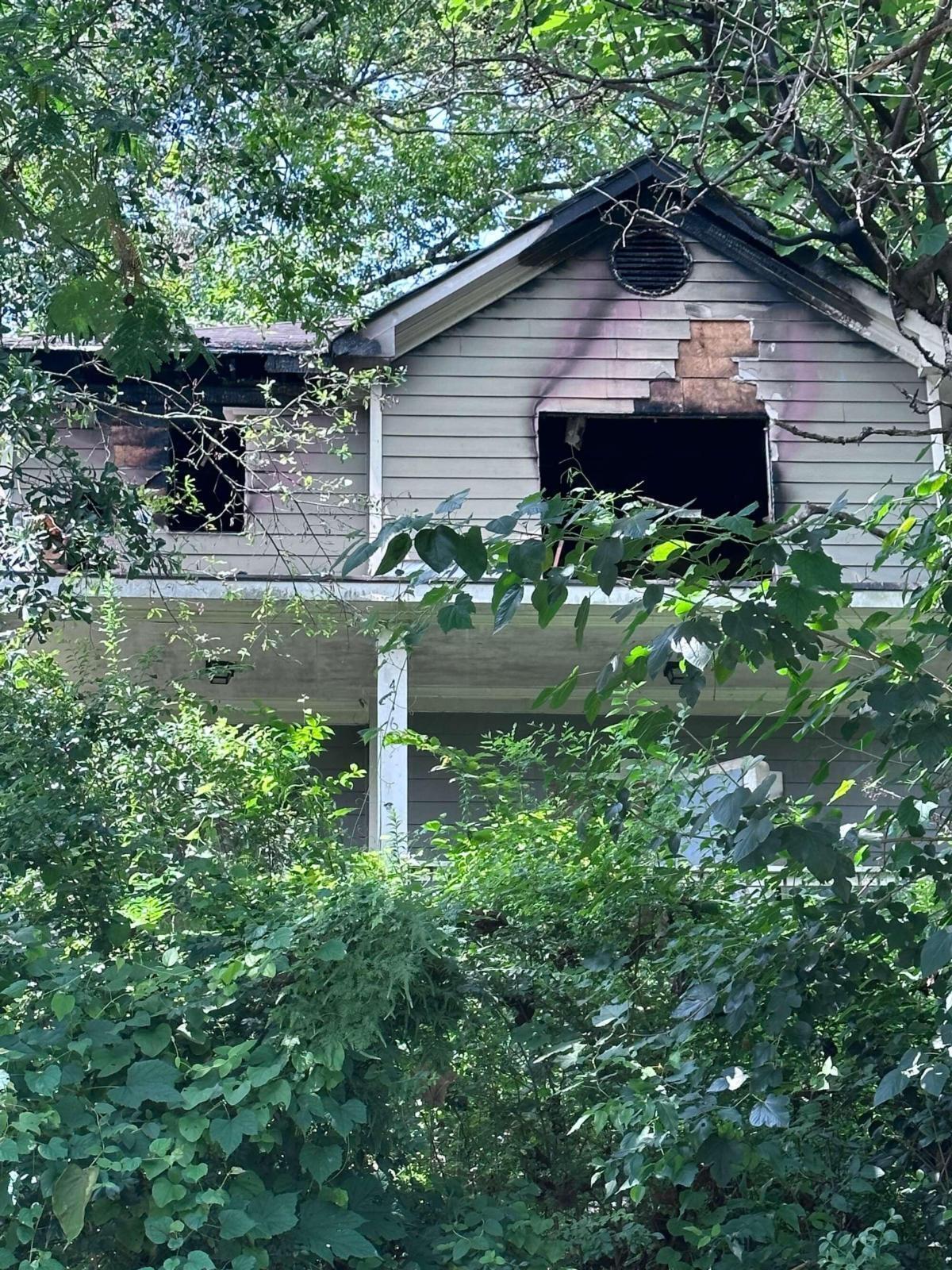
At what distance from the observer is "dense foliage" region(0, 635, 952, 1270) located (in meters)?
3.72

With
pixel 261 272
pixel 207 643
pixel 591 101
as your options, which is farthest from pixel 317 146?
pixel 207 643

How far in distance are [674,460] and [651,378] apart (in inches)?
139

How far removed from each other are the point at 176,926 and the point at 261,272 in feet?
14.1

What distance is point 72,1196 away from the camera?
3.53m

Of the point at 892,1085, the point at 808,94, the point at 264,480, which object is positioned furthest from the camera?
the point at 264,480

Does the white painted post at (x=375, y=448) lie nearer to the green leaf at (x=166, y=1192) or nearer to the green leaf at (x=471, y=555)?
the green leaf at (x=166, y=1192)

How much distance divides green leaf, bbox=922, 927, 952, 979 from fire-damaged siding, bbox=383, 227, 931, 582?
6865 millimetres

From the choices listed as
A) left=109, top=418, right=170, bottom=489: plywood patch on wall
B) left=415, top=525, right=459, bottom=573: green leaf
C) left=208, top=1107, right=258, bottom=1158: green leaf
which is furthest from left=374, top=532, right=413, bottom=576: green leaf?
left=109, top=418, right=170, bottom=489: plywood patch on wall

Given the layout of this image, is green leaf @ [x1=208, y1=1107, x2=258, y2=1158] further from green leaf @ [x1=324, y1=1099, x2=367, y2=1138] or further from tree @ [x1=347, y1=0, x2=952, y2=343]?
tree @ [x1=347, y1=0, x2=952, y2=343]

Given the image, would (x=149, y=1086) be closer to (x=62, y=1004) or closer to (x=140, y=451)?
(x=62, y=1004)

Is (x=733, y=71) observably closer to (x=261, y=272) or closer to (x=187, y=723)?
(x=261, y=272)

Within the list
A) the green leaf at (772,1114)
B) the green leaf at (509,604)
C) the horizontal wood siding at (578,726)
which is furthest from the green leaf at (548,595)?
the horizontal wood siding at (578,726)

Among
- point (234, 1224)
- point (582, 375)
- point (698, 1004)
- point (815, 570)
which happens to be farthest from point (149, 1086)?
point (582, 375)

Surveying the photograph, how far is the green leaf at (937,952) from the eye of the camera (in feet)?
10.4
